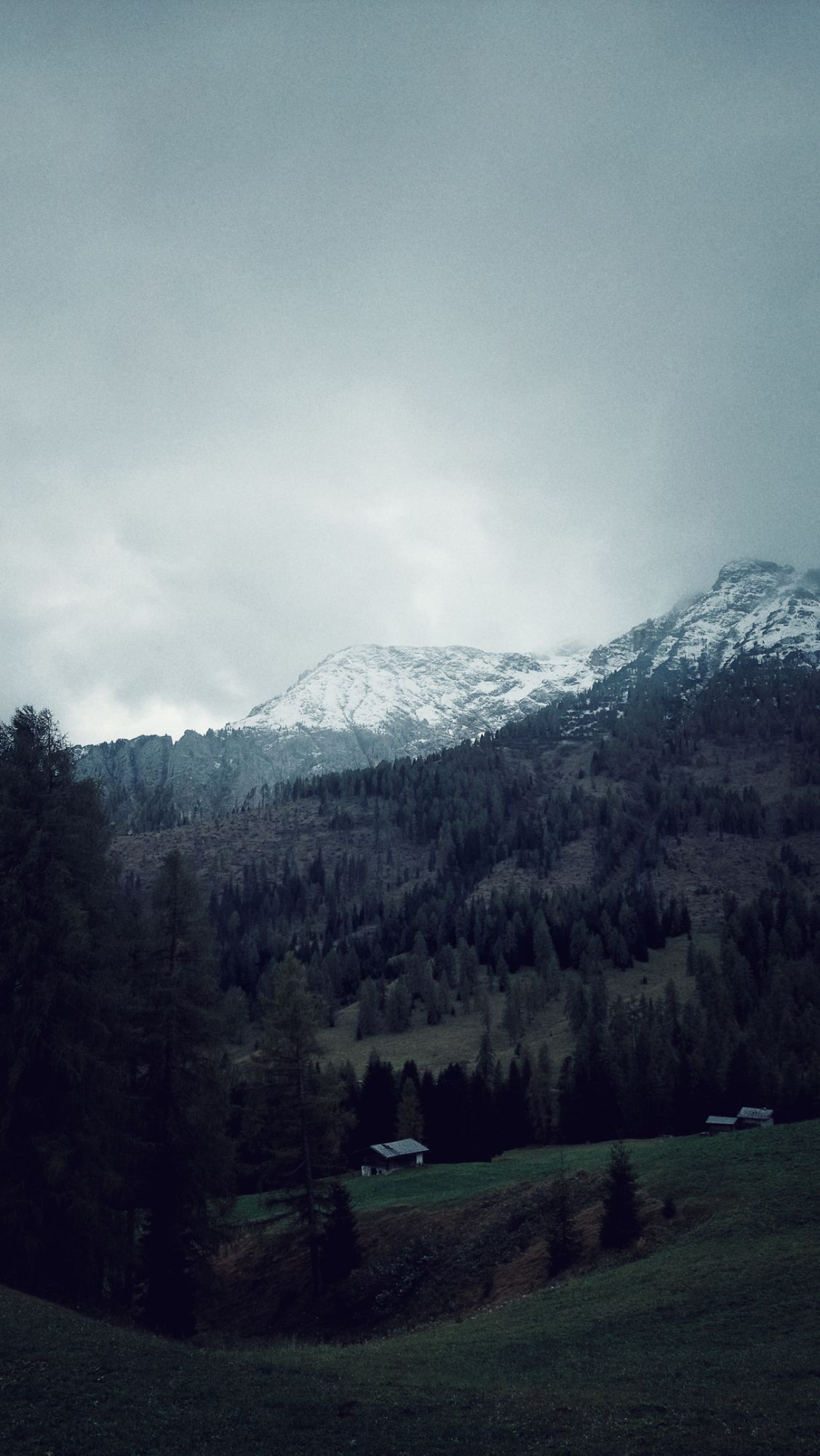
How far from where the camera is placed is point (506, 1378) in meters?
18.8

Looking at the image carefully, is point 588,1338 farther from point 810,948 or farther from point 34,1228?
point 810,948

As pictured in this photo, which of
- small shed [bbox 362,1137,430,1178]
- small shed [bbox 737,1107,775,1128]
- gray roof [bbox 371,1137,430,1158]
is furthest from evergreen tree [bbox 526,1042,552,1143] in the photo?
small shed [bbox 737,1107,775,1128]

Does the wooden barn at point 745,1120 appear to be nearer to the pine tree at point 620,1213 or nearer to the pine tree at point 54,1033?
the pine tree at point 620,1213

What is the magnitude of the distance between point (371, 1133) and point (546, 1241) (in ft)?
104

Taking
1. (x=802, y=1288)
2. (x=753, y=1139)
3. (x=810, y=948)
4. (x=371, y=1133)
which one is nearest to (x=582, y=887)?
(x=810, y=948)

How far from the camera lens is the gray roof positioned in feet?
194

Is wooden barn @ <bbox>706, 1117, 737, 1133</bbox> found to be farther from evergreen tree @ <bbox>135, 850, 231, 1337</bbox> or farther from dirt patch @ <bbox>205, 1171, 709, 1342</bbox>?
evergreen tree @ <bbox>135, 850, 231, 1337</bbox>

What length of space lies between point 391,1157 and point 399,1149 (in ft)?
3.13

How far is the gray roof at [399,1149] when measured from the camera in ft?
194

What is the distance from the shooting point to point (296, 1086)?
38469 millimetres

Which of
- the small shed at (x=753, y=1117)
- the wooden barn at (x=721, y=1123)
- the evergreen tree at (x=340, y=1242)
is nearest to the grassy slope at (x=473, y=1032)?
the wooden barn at (x=721, y=1123)

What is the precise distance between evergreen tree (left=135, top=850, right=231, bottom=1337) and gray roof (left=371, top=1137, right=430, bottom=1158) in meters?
35.5

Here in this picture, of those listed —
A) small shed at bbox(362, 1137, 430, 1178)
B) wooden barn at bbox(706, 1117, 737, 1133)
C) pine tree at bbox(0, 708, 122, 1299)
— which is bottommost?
small shed at bbox(362, 1137, 430, 1178)

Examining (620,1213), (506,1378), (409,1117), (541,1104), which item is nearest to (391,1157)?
(409,1117)
